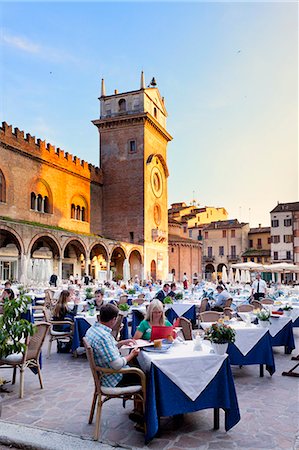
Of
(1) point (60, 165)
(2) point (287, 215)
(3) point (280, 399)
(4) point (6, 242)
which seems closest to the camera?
(3) point (280, 399)

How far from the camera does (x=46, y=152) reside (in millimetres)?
31891

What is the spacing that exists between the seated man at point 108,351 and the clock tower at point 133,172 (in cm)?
3261

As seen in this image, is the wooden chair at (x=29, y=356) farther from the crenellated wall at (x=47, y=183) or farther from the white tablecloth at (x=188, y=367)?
the crenellated wall at (x=47, y=183)

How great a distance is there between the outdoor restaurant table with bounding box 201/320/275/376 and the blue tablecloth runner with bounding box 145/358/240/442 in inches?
83.3

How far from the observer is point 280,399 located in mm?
5336

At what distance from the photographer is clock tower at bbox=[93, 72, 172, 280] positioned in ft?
124

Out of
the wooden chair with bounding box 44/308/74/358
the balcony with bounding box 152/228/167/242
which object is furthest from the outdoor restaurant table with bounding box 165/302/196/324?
the balcony with bounding box 152/228/167/242

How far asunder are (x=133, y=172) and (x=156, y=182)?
3746 mm

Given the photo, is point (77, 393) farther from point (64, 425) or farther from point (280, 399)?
point (280, 399)

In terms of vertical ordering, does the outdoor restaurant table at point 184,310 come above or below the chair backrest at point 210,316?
below

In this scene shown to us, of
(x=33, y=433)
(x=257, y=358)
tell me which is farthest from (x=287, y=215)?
(x=33, y=433)

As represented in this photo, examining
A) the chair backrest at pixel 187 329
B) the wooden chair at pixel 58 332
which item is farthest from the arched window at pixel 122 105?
the chair backrest at pixel 187 329

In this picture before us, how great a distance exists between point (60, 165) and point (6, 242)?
31.5 feet

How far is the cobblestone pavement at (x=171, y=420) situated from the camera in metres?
4.03
